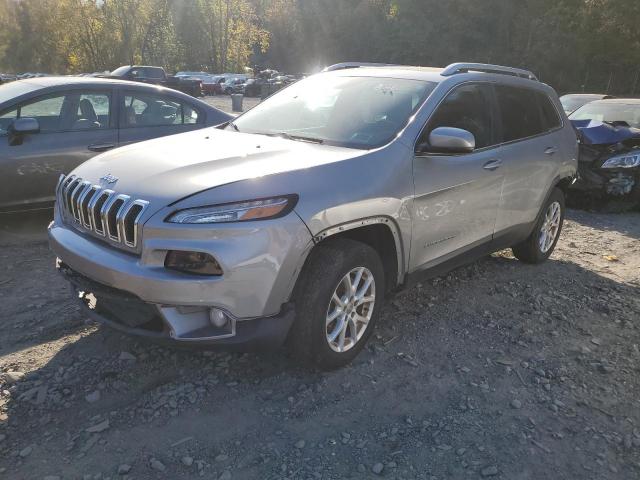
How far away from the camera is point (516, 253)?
5523 millimetres

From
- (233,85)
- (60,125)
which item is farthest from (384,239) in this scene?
(233,85)

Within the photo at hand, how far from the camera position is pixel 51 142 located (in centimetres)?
548

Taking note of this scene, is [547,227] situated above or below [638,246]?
above

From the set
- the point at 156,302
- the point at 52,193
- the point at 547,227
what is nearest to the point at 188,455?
the point at 156,302

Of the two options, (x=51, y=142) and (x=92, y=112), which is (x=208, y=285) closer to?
(x=51, y=142)

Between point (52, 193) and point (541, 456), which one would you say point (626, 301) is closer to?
point (541, 456)

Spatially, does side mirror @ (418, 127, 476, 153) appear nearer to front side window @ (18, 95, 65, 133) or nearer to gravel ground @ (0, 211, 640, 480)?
gravel ground @ (0, 211, 640, 480)

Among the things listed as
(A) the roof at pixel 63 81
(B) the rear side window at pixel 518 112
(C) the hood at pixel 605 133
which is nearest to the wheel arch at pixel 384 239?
(B) the rear side window at pixel 518 112

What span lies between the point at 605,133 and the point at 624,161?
1.80 feet

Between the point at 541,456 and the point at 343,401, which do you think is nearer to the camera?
the point at 541,456

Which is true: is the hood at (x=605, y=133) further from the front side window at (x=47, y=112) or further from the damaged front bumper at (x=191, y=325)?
the front side window at (x=47, y=112)

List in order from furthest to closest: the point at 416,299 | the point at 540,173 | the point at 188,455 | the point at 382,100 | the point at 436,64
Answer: the point at 436,64 → the point at 540,173 → the point at 416,299 → the point at 382,100 → the point at 188,455

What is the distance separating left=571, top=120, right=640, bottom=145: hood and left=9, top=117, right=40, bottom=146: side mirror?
23.2 ft

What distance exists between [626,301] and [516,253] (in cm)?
109
